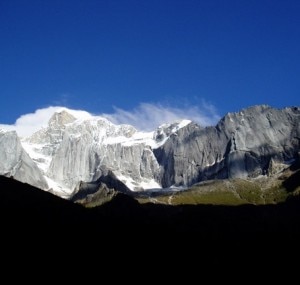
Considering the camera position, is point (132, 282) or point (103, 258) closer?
point (132, 282)

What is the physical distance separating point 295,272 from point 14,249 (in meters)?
99.4

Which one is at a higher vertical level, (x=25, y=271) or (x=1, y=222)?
(x=1, y=222)

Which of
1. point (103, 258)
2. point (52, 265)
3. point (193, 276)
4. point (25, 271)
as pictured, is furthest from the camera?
point (193, 276)

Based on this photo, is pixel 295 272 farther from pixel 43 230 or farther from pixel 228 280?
pixel 43 230

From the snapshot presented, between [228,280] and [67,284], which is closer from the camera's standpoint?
[67,284]

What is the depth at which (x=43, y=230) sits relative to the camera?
568ft

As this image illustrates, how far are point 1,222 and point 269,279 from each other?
8926 centimetres

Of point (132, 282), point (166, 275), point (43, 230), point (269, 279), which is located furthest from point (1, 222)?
point (269, 279)

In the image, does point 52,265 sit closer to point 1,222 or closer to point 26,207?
point 1,222

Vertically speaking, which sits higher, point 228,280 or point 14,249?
point 14,249

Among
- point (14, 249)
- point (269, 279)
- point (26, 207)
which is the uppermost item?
point (26, 207)

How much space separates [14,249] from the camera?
148875 millimetres

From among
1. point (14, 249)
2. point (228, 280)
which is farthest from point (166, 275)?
point (14, 249)

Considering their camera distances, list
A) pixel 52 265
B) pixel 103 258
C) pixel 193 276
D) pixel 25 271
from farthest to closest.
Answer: pixel 193 276
pixel 103 258
pixel 52 265
pixel 25 271
